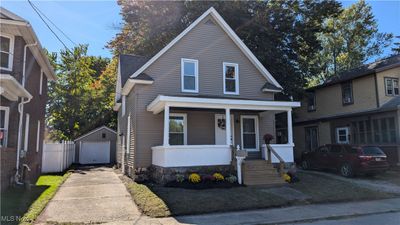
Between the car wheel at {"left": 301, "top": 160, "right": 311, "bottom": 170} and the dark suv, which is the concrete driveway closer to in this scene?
the dark suv

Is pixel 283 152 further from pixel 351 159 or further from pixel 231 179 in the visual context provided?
pixel 351 159

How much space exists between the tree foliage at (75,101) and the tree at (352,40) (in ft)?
85.6

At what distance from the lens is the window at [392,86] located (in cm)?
2117

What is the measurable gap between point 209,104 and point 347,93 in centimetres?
1410

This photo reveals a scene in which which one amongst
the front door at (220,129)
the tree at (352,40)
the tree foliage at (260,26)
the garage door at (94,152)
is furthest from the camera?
the tree at (352,40)

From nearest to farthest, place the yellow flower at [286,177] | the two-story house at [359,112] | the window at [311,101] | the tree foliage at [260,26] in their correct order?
the yellow flower at [286,177]
the two-story house at [359,112]
the tree foliage at [260,26]
the window at [311,101]

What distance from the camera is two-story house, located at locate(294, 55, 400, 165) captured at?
19.4 meters

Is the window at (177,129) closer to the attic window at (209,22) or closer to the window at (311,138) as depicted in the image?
the attic window at (209,22)

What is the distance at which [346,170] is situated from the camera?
16359 millimetres

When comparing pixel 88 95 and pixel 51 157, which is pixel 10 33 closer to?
pixel 51 157

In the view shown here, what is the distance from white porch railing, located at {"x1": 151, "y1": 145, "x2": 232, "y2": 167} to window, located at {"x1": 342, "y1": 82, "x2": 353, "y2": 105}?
43.7 ft

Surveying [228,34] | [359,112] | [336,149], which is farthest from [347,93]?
[228,34]

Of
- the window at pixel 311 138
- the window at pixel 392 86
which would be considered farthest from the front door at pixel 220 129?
the window at pixel 392 86

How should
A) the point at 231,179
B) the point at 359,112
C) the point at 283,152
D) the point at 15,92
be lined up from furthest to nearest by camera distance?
the point at 359,112 → the point at 283,152 → the point at 231,179 → the point at 15,92
